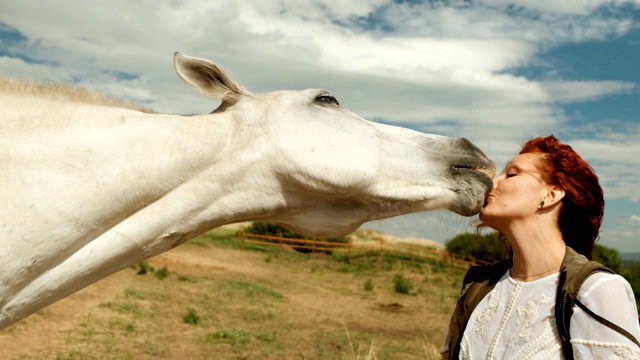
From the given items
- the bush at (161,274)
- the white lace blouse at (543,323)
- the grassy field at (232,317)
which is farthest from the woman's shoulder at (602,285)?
the bush at (161,274)

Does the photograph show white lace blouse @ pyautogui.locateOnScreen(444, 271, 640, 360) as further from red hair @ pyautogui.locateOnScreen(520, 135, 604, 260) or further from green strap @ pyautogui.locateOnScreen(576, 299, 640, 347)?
red hair @ pyautogui.locateOnScreen(520, 135, 604, 260)

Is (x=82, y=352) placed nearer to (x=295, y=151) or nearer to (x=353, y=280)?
(x=295, y=151)

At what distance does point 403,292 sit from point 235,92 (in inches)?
628

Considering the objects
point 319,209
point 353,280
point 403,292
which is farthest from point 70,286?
point 353,280

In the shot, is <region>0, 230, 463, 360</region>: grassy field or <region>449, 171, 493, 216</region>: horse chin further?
<region>0, 230, 463, 360</region>: grassy field

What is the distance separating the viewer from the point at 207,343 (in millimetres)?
9461

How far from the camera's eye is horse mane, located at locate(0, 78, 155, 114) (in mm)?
2361

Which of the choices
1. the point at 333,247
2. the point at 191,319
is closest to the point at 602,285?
Answer: the point at 191,319

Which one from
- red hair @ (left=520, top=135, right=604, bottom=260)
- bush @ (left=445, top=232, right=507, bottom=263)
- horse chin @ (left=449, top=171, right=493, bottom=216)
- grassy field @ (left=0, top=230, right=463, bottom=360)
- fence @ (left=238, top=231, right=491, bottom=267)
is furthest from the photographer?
bush @ (left=445, top=232, right=507, bottom=263)

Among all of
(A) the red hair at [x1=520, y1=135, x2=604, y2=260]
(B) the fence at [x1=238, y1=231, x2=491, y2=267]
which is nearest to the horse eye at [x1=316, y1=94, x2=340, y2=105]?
(A) the red hair at [x1=520, y1=135, x2=604, y2=260]

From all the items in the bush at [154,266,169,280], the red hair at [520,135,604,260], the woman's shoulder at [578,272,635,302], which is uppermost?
the red hair at [520,135,604,260]

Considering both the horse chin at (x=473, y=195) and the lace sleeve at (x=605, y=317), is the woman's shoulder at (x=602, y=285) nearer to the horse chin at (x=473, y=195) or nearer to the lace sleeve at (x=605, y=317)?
the lace sleeve at (x=605, y=317)

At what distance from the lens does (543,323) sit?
211cm

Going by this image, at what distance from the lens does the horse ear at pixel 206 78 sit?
2.70m
